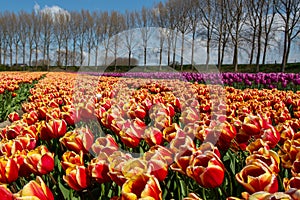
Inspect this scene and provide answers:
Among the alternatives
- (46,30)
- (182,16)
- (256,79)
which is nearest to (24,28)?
(46,30)

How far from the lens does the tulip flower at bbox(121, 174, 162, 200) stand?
3.18 feet

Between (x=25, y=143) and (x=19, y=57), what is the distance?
57.5 meters

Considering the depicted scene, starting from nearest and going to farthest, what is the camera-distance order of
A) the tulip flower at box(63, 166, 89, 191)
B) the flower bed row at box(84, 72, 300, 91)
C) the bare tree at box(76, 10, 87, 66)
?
the tulip flower at box(63, 166, 89, 191)
the flower bed row at box(84, 72, 300, 91)
the bare tree at box(76, 10, 87, 66)

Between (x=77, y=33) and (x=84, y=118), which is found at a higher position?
(x=77, y=33)

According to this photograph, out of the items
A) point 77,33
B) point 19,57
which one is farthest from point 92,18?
point 19,57

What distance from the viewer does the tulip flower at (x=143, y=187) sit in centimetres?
97

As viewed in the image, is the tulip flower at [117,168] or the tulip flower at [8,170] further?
the tulip flower at [8,170]

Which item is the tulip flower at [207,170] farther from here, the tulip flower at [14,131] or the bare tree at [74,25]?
the bare tree at [74,25]

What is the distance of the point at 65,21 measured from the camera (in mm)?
53562

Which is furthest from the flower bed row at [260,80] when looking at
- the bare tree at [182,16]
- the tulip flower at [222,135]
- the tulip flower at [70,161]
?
the bare tree at [182,16]

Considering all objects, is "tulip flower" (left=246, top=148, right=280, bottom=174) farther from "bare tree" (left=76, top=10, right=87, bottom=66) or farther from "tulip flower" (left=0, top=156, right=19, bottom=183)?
"bare tree" (left=76, top=10, right=87, bottom=66)

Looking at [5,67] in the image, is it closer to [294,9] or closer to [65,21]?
[65,21]

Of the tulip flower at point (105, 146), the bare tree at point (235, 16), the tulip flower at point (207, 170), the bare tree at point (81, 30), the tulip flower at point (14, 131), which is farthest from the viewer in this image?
the bare tree at point (81, 30)

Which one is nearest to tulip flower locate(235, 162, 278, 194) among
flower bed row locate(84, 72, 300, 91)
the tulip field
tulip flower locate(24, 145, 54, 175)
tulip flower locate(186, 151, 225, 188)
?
the tulip field
